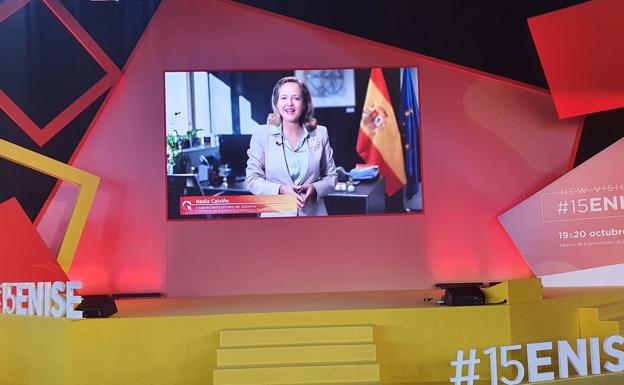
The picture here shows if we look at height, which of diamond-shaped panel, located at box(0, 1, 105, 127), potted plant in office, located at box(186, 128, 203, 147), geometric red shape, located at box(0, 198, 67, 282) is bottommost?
geometric red shape, located at box(0, 198, 67, 282)

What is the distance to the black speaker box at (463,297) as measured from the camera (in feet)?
21.8

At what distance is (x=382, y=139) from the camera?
8.66 m

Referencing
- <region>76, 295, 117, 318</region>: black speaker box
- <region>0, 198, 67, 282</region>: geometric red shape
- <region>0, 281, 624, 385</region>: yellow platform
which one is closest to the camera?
<region>0, 281, 624, 385</region>: yellow platform

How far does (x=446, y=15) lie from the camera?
28.7ft

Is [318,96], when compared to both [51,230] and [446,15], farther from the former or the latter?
[51,230]

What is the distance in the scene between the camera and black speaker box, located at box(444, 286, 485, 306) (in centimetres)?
663

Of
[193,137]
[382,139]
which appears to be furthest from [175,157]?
[382,139]

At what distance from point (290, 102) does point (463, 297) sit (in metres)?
3.41

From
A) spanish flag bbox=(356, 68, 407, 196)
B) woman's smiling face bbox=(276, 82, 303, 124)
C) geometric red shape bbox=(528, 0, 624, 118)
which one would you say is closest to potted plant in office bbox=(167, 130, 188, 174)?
woman's smiling face bbox=(276, 82, 303, 124)

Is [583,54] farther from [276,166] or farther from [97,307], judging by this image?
[97,307]

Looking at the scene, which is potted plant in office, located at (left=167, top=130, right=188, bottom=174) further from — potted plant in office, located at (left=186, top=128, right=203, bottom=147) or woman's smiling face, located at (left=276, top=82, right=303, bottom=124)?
woman's smiling face, located at (left=276, top=82, right=303, bottom=124)

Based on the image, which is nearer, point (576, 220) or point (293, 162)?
point (576, 220)

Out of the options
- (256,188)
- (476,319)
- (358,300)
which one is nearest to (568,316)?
(476,319)

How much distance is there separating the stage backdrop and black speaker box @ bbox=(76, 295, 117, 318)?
6.01 feet
